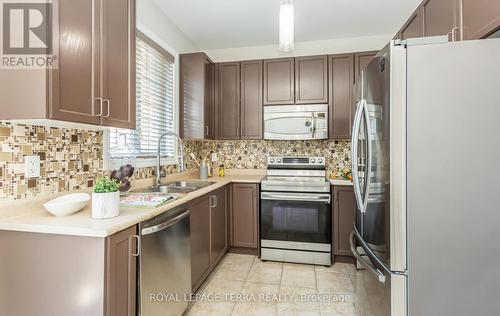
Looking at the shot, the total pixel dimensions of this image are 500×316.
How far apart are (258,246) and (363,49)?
2.68 metres

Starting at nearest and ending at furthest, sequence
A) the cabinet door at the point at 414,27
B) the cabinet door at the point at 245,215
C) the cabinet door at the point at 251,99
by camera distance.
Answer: the cabinet door at the point at 414,27 < the cabinet door at the point at 245,215 < the cabinet door at the point at 251,99

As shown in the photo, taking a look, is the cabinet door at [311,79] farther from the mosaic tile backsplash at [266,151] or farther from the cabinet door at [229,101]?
the cabinet door at [229,101]

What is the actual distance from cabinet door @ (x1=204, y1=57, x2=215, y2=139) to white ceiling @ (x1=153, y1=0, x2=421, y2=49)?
15.4 inches

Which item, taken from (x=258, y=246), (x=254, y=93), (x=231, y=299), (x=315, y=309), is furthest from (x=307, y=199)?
(x=254, y=93)

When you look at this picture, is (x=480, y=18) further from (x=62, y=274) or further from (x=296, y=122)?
(x=62, y=274)

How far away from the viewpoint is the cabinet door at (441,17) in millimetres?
1480

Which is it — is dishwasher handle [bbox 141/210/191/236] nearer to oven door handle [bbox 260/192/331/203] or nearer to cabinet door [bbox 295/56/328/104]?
oven door handle [bbox 260/192/331/203]

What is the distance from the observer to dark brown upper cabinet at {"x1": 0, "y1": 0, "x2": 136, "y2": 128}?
3.66 feet

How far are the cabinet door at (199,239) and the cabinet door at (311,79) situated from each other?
1672mm

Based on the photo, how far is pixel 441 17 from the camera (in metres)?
1.63

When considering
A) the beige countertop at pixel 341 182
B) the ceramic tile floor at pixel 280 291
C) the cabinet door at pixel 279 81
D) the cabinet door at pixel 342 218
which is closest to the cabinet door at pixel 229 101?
the cabinet door at pixel 279 81

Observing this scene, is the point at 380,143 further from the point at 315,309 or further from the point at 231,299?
the point at 231,299

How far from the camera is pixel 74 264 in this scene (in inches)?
45.1

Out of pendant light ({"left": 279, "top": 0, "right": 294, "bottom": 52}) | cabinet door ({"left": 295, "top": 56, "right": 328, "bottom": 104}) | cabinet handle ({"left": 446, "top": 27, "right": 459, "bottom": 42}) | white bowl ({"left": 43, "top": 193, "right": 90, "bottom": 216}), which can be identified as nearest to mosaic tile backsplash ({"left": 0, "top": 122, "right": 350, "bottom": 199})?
white bowl ({"left": 43, "top": 193, "right": 90, "bottom": 216})
